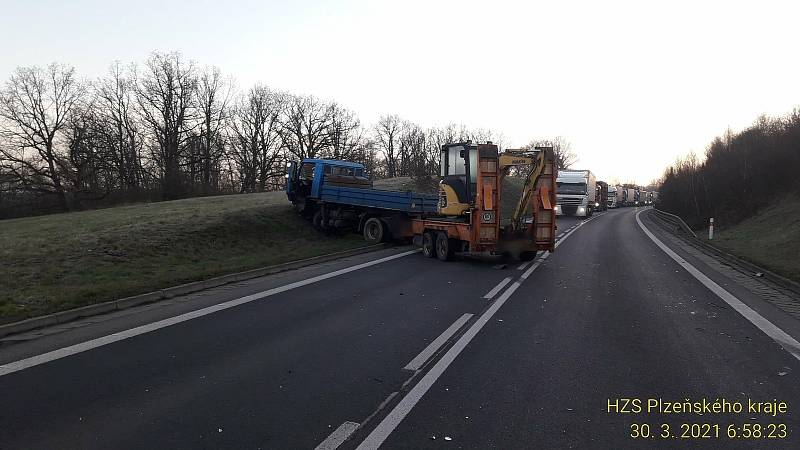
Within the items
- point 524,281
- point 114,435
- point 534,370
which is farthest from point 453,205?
point 114,435

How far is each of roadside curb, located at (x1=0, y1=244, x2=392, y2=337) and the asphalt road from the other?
0.39 metres

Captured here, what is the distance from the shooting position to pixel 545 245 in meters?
14.0

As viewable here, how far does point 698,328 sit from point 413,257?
9.35 meters

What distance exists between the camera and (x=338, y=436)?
380cm

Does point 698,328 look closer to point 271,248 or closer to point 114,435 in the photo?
point 114,435

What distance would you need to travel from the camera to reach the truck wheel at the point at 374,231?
19.2 meters

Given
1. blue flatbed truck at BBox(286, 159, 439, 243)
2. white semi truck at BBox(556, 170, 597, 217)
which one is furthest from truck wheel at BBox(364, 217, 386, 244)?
white semi truck at BBox(556, 170, 597, 217)

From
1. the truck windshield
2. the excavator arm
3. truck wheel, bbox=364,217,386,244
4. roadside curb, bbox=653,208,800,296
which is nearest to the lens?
roadside curb, bbox=653,208,800,296

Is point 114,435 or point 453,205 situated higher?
point 453,205

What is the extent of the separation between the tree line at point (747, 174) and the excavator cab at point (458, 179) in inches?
934

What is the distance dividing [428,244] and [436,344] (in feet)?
30.9

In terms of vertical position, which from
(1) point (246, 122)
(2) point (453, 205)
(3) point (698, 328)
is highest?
(1) point (246, 122)

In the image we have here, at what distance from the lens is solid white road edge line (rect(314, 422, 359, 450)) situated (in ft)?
11.9

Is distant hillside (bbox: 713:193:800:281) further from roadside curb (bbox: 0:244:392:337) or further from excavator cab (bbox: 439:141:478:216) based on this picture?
roadside curb (bbox: 0:244:392:337)
